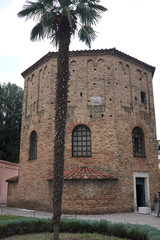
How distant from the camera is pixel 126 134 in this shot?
1583 centimetres

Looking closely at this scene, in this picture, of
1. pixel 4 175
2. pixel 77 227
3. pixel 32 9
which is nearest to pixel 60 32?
pixel 32 9

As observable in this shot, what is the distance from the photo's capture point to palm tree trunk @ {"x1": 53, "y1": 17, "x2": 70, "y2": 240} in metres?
7.53

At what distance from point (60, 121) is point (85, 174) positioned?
6.37 m

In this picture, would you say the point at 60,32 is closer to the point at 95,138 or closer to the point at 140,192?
the point at 95,138

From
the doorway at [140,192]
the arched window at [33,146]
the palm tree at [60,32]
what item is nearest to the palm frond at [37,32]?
the palm tree at [60,32]

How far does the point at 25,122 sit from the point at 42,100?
8.66ft

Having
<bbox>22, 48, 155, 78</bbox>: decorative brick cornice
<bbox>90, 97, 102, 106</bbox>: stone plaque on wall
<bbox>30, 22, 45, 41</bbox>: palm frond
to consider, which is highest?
<bbox>22, 48, 155, 78</bbox>: decorative brick cornice

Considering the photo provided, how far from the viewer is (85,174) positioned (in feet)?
44.8

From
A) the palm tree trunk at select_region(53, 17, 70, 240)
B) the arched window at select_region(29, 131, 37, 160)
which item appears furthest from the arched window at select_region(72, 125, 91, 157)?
the palm tree trunk at select_region(53, 17, 70, 240)

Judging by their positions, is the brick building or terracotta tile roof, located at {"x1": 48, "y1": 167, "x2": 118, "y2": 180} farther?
the brick building

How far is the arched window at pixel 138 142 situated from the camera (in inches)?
650

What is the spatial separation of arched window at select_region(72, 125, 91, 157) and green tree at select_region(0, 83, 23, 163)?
36.1 ft

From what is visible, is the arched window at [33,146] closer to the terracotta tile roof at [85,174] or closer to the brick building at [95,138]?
the brick building at [95,138]

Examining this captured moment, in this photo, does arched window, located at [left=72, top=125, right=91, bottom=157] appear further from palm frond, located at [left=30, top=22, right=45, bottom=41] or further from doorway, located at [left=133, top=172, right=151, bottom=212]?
palm frond, located at [left=30, top=22, right=45, bottom=41]
